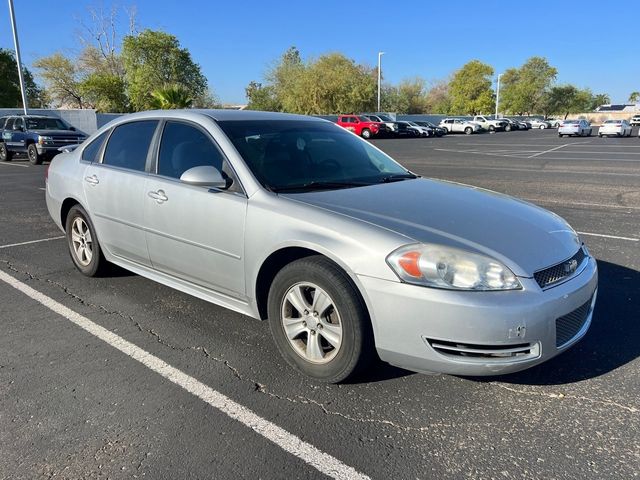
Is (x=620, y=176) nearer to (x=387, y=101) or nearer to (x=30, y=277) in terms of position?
(x=30, y=277)

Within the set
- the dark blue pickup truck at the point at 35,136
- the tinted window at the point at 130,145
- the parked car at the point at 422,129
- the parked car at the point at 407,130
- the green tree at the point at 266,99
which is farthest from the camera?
the green tree at the point at 266,99

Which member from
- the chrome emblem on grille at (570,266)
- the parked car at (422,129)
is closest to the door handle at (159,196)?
the chrome emblem on grille at (570,266)

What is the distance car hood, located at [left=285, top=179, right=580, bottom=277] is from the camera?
2734mm

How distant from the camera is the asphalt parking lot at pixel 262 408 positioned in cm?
237

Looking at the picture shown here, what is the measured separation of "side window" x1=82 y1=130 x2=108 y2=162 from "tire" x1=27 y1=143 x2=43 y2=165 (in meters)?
14.1

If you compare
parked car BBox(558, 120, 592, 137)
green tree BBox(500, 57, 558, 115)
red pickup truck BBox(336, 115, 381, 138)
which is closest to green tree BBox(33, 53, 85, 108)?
red pickup truck BBox(336, 115, 381, 138)

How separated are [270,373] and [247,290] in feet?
1.79

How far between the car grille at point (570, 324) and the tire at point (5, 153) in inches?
797

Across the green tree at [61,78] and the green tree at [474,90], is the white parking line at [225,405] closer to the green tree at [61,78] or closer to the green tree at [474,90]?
the green tree at [61,78]

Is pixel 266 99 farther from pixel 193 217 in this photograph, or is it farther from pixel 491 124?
pixel 193 217

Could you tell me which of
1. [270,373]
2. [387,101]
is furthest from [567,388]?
[387,101]

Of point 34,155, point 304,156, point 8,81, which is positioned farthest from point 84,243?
point 8,81

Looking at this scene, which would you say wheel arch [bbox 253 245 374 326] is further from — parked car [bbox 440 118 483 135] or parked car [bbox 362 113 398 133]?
parked car [bbox 440 118 483 135]

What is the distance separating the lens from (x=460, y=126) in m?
50.5
